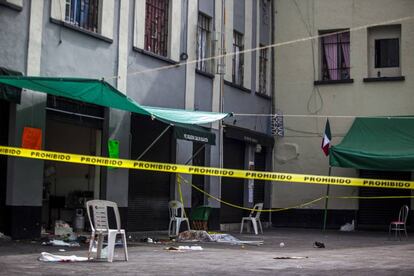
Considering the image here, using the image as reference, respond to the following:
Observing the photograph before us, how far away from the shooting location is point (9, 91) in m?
13.2

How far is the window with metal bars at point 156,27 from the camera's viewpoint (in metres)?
18.3

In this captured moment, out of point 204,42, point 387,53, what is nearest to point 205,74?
point 204,42

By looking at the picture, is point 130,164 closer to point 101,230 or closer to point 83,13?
point 83,13

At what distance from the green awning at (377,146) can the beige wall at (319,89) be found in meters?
0.84

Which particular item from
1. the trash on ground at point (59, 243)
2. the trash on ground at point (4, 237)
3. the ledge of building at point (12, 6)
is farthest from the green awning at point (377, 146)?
the ledge of building at point (12, 6)

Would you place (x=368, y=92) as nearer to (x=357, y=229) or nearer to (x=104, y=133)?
(x=357, y=229)

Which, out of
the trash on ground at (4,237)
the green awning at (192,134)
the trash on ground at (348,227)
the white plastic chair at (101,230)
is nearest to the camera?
the white plastic chair at (101,230)

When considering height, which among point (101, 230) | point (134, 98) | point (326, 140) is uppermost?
point (134, 98)

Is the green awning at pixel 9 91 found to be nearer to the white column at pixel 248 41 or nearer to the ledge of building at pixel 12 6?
the ledge of building at pixel 12 6

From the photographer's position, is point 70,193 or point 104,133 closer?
point 104,133

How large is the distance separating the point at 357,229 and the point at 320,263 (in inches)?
509

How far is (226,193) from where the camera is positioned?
22.3 m

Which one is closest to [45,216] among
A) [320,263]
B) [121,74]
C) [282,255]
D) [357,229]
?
[121,74]

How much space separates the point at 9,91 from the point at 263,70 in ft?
44.7
